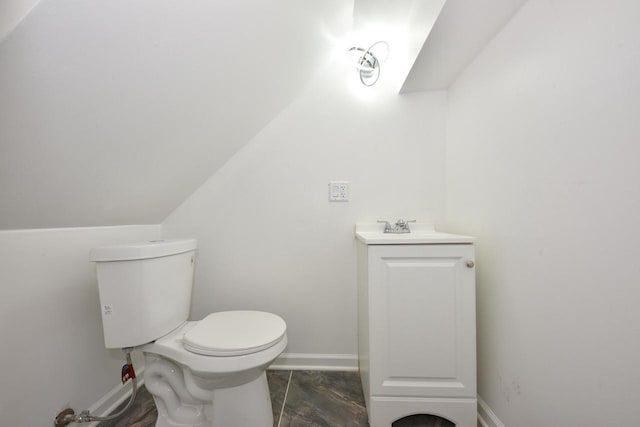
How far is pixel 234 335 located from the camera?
835 mm

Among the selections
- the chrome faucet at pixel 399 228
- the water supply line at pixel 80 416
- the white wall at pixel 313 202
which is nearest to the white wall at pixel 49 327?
the water supply line at pixel 80 416

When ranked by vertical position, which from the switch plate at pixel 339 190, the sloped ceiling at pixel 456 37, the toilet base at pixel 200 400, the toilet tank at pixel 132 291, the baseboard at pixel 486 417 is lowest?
the baseboard at pixel 486 417

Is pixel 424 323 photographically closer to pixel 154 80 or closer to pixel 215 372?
pixel 215 372

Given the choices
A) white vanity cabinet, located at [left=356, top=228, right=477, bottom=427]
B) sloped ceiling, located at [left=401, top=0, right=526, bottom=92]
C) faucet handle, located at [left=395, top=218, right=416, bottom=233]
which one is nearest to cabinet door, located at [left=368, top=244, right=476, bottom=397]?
white vanity cabinet, located at [left=356, top=228, right=477, bottom=427]

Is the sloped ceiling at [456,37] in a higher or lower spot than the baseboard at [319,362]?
higher

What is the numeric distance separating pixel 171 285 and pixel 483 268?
1295mm

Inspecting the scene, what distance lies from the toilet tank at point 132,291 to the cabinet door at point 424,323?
32.9 inches

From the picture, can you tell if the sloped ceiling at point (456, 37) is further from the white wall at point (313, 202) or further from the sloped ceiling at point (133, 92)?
the sloped ceiling at point (133, 92)

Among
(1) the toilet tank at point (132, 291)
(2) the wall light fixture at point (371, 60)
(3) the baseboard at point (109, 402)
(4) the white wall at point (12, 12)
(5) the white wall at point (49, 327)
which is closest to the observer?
(4) the white wall at point (12, 12)

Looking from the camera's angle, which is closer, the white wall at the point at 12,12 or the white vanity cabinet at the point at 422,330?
the white wall at the point at 12,12

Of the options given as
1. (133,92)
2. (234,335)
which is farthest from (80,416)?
(133,92)

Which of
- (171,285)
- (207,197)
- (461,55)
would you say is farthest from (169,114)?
(461,55)

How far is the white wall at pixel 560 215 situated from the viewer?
49 centimetres

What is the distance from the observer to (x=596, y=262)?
0.54 metres
